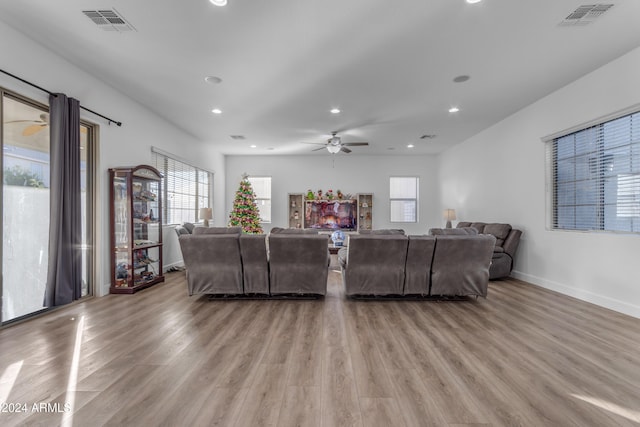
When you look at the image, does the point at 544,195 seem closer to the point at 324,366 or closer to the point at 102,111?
the point at 324,366

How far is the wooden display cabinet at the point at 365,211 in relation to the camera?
364 inches

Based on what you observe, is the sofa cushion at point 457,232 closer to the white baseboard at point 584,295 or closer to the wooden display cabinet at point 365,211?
the white baseboard at point 584,295

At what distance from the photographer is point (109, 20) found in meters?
2.84

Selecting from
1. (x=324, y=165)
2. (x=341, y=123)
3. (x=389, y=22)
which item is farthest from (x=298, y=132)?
(x=389, y=22)

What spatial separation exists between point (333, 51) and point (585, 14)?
8.35 ft

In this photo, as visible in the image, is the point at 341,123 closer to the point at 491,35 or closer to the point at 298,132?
the point at 298,132

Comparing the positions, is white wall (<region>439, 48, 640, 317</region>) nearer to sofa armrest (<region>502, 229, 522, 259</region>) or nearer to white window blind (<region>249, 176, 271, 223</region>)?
sofa armrest (<region>502, 229, 522, 259</region>)

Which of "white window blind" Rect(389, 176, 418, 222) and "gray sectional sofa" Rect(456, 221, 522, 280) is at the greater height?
"white window blind" Rect(389, 176, 418, 222)

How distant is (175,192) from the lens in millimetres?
6410

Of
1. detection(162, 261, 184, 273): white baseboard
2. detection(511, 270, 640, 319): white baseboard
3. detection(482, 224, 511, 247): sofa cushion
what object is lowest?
detection(162, 261, 184, 273): white baseboard

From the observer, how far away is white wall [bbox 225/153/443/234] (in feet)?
30.5

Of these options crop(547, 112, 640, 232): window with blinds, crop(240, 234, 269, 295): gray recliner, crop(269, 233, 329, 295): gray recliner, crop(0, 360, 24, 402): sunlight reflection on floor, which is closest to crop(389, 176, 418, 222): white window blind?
crop(547, 112, 640, 232): window with blinds

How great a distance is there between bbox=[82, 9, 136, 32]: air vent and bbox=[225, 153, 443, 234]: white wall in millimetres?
6336

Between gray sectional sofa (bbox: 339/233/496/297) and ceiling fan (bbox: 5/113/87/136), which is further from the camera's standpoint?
gray sectional sofa (bbox: 339/233/496/297)
